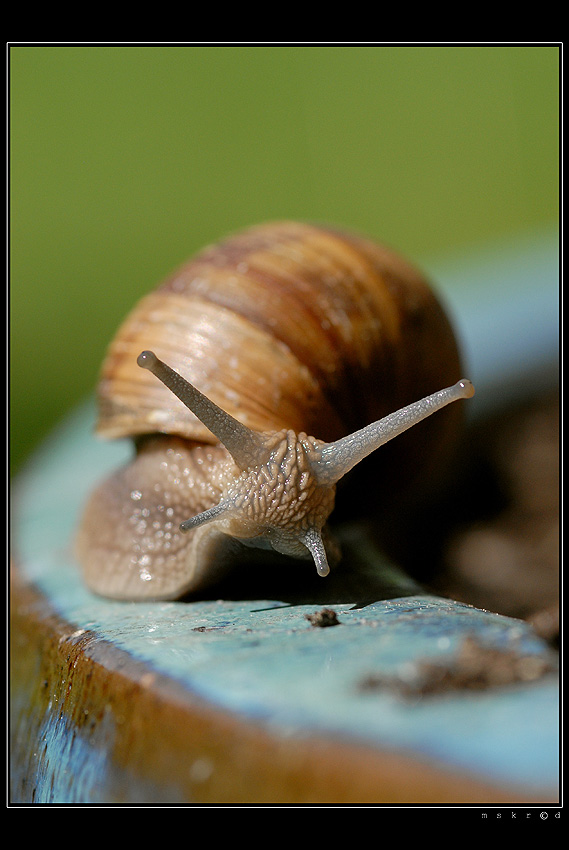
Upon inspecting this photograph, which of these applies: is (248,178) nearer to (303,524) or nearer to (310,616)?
(303,524)

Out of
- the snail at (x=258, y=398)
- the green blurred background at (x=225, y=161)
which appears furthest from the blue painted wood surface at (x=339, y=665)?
the green blurred background at (x=225, y=161)

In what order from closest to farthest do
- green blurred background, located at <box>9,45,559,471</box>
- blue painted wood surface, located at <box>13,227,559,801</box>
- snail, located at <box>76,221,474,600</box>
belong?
blue painted wood surface, located at <box>13,227,559,801</box>, snail, located at <box>76,221,474,600</box>, green blurred background, located at <box>9,45,559,471</box>

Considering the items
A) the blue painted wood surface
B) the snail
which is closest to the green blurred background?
the snail

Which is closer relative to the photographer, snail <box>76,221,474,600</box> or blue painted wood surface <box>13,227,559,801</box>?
blue painted wood surface <box>13,227,559,801</box>

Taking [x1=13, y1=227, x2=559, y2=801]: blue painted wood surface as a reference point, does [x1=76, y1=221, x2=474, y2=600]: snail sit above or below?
above

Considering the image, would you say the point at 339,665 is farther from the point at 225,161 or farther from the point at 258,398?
the point at 225,161

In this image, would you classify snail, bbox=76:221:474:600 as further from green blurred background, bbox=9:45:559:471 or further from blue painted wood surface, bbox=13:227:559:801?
green blurred background, bbox=9:45:559:471

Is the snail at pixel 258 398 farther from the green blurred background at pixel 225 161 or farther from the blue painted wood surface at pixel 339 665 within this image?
the green blurred background at pixel 225 161
